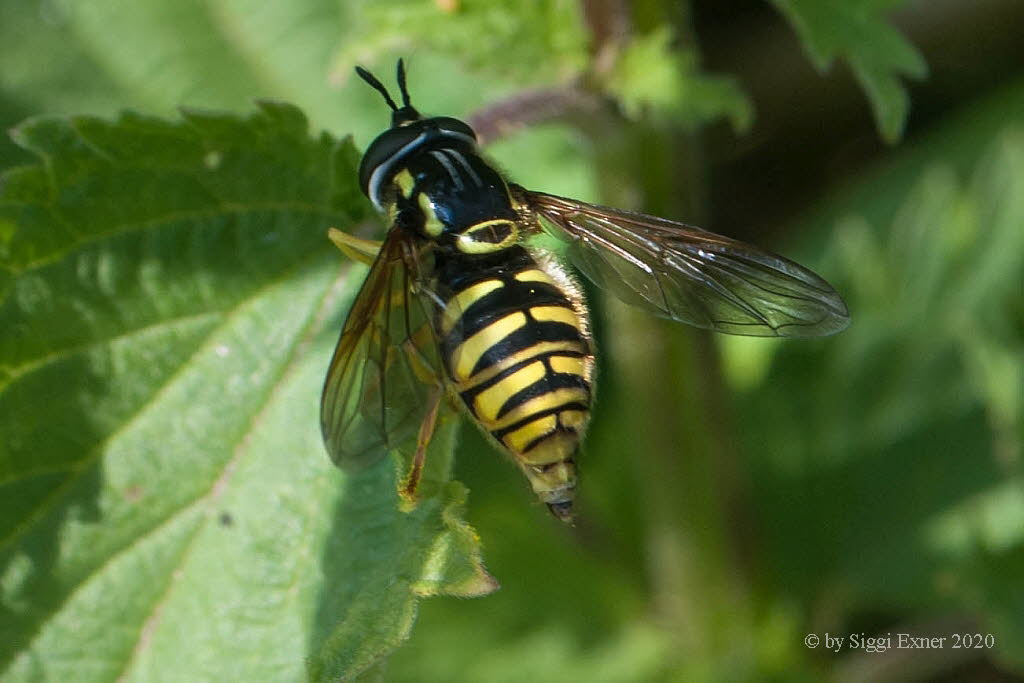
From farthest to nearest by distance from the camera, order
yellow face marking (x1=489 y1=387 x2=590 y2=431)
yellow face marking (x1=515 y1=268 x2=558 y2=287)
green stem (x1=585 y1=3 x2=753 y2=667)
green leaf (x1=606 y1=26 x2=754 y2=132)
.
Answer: green stem (x1=585 y1=3 x2=753 y2=667), green leaf (x1=606 y1=26 x2=754 y2=132), yellow face marking (x1=515 y1=268 x2=558 y2=287), yellow face marking (x1=489 y1=387 x2=590 y2=431)

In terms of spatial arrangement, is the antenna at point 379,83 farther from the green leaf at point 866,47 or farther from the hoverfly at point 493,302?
the green leaf at point 866,47

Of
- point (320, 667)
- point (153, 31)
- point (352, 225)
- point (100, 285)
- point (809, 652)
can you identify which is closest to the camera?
point (320, 667)

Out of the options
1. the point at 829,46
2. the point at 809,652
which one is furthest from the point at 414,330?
the point at 809,652

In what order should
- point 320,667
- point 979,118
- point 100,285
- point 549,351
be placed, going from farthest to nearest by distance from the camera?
1. point 979,118
2. point 100,285
3. point 549,351
4. point 320,667

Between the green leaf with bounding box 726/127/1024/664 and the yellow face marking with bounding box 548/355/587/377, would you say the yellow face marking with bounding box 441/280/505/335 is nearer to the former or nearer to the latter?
the yellow face marking with bounding box 548/355/587/377

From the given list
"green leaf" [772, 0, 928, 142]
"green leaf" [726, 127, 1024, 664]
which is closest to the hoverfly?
"green leaf" [772, 0, 928, 142]

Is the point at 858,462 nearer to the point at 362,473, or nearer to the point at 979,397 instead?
the point at 979,397

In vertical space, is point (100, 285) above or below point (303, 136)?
below
